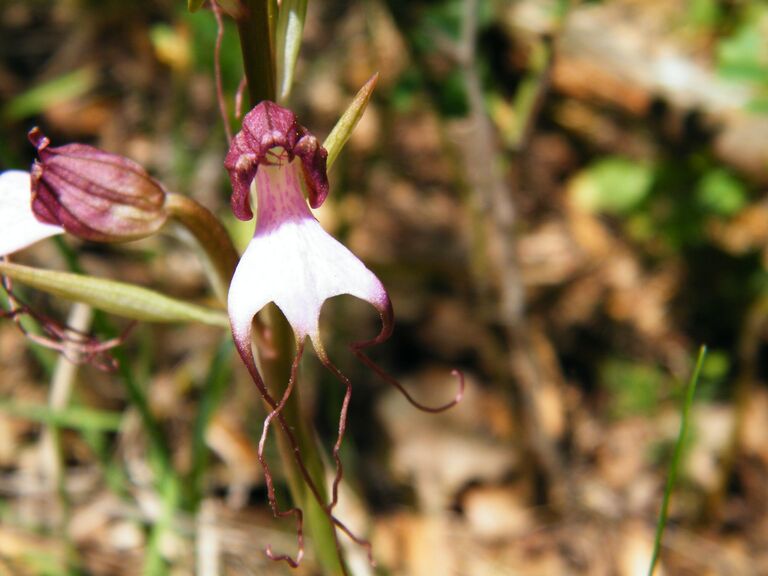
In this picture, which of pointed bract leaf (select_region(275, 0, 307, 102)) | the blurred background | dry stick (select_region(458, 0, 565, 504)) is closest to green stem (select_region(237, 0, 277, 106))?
pointed bract leaf (select_region(275, 0, 307, 102))

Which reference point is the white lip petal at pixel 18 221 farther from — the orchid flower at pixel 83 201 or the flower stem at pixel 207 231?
the flower stem at pixel 207 231

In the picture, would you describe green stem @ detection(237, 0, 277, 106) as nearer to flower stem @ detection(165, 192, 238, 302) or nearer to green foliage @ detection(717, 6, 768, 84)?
flower stem @ detection(165, 192, 238, 302)

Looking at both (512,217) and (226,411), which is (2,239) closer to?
(512,217)

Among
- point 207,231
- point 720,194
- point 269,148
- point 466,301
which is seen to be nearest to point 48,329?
point 207,231

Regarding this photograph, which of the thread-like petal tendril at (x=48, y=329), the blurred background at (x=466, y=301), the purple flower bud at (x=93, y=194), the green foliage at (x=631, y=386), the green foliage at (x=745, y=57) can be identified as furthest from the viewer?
the green foliage at (x=631, y=386)

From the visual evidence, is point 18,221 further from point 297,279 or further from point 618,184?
point 618,184

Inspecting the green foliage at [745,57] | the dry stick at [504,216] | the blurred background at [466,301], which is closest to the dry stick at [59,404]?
the blurred background at [466,301]
